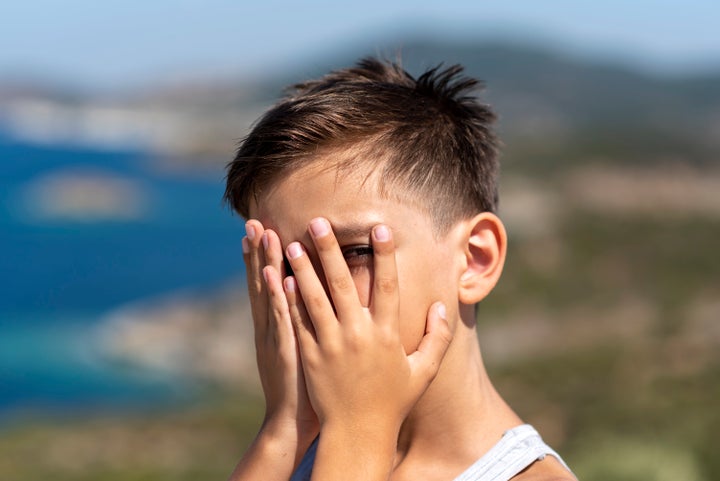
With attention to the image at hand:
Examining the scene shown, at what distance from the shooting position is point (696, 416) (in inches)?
510

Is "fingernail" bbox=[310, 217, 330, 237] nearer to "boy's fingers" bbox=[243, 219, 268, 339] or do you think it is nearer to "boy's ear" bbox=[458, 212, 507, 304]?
"boy's fingers" bbox=[243, 219, 268, 339]

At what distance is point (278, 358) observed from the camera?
2.79 meters

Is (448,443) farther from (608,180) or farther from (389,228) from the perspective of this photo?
(608,180)

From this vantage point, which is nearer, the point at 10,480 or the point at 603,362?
the point at 10,480

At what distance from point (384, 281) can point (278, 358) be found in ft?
1.46

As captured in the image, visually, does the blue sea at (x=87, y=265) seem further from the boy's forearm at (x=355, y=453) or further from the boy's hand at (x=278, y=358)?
the boy's forearm at (x=355, y=453)

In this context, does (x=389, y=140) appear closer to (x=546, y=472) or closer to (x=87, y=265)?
(x=546, y=472)

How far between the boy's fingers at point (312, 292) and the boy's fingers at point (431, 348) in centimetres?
27

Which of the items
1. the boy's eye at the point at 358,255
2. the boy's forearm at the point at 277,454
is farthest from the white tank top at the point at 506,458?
the boy's eye at the point at 358,255

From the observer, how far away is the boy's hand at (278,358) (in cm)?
276

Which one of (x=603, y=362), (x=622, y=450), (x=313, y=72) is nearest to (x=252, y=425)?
(x=603, y=362)

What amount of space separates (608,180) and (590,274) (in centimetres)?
2078

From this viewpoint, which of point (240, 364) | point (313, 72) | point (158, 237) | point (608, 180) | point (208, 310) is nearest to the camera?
point (313, 72)

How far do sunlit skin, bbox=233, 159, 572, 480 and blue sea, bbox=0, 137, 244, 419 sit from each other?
27.1m
